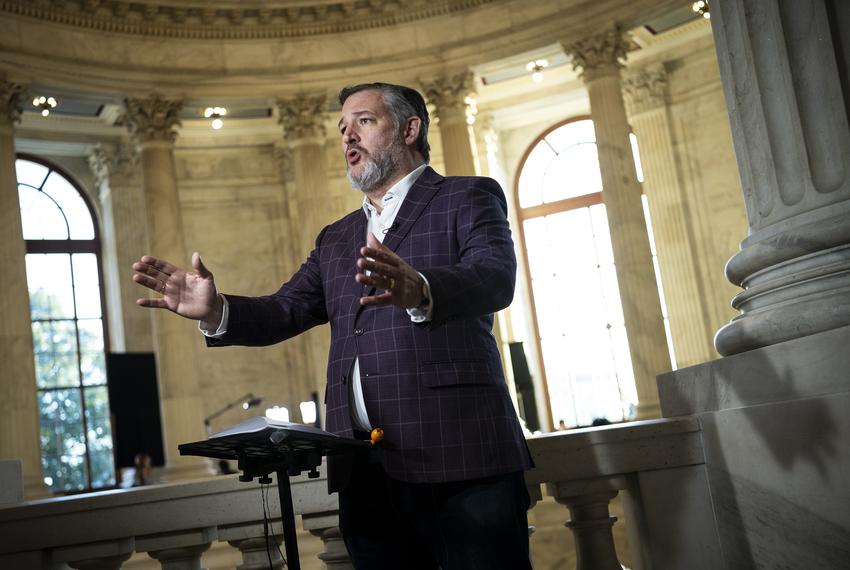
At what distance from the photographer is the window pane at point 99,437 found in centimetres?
2470

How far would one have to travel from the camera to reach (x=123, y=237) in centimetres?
2528

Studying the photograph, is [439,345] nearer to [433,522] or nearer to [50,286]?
[433,522]

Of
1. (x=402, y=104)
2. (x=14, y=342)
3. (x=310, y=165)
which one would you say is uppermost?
(x=310, y=165)

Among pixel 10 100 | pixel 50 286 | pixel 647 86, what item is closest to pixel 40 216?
pixel 50 286

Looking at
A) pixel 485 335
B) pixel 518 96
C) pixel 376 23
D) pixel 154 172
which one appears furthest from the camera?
pixel 518 96

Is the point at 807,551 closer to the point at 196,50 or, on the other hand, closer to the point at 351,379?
the point at 351,379

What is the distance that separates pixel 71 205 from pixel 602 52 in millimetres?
14450

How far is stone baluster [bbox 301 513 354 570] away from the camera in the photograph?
17.5ft

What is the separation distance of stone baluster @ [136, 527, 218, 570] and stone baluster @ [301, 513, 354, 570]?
0.53 meters

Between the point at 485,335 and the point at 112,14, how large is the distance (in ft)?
66.2

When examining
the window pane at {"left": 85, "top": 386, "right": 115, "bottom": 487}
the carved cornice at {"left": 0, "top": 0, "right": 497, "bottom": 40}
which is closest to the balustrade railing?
the carved cornice at {"left": 0, "top": 0, "right": 497, "bottom": 40}

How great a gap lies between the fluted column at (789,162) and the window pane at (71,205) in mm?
23353

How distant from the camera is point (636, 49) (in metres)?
25.1

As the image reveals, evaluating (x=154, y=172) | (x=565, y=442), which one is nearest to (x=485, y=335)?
(x=565, y=442)
